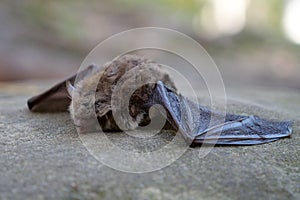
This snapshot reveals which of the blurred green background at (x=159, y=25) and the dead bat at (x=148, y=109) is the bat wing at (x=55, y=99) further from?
the blurred green background at (x=159, y=25)

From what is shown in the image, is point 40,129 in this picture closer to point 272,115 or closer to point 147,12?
point 272,115

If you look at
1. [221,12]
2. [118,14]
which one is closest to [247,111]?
[118,14]

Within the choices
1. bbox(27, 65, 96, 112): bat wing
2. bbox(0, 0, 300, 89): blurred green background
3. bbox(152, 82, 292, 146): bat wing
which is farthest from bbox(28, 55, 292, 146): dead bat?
bbox(0, 0, 300, 89): blurred green background

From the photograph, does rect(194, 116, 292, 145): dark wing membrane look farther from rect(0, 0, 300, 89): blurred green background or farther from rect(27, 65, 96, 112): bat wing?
rect(0, 0, 300, 89): blurred green background

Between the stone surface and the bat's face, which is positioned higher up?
the bat's face

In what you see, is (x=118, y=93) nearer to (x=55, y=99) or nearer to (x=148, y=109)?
(x=148, y=109)

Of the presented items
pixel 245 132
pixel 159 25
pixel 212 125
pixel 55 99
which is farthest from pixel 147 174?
pixel 159 25

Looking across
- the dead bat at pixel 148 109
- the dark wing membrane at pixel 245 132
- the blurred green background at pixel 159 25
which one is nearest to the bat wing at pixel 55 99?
the dead bat at pixel 148 109
